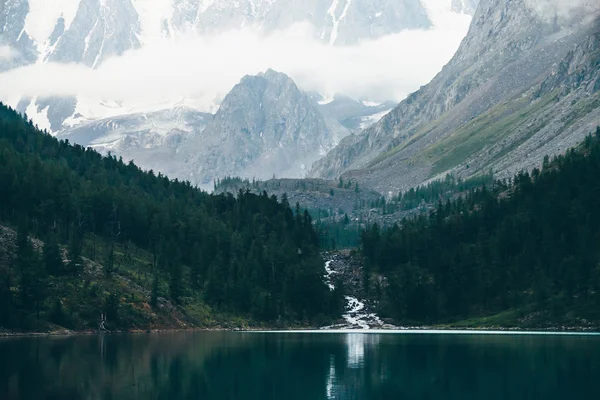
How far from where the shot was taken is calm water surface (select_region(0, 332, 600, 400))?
96125 millimetres

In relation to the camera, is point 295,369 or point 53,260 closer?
point 295,369

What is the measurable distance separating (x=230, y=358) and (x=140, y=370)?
65.7 feet

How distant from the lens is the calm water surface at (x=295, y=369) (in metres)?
96.1

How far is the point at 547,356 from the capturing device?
5049 inches

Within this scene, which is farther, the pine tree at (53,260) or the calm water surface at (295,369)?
the pine tree at (53,260)

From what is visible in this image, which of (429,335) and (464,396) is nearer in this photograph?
(464,396)

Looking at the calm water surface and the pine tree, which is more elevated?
the pine tree

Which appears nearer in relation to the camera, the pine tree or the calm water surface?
the calm water surface

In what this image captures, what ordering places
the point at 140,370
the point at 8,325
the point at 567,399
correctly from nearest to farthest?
the point at 567,399 < the point at 140,370 < the point at 8,325

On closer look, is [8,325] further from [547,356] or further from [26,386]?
[547,356]

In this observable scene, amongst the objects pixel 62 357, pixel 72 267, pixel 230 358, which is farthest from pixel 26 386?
pixel 72 267

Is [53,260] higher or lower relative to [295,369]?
Answer: higher

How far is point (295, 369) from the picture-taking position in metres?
118

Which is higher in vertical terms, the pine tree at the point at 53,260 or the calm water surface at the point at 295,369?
the pine tree at the point at 53,260
